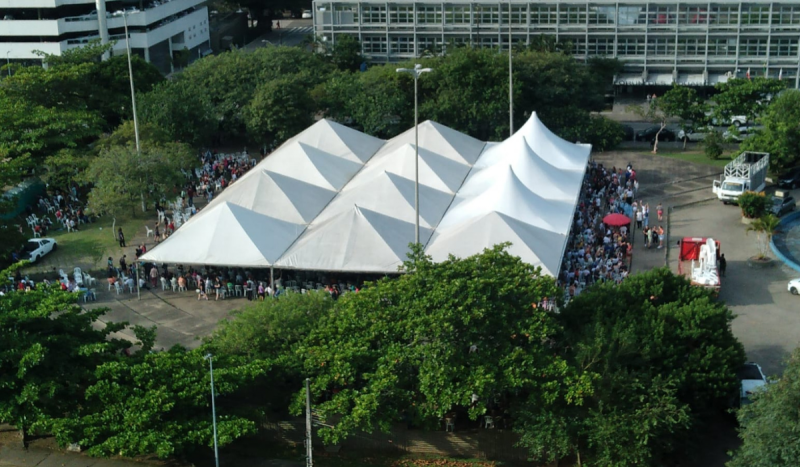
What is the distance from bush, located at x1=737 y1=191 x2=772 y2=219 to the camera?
→ 4800 centimetres

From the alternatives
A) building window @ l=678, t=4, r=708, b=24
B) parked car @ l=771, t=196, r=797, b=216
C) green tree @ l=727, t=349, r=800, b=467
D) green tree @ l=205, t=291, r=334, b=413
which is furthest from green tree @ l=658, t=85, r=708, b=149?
green tree @ l=727, t=349, r=800, b=467

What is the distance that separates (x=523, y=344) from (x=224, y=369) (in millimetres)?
8359

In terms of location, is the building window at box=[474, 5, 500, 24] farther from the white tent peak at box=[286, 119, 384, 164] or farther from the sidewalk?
the sidewalk

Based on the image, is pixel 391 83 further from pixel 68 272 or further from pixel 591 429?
pixel 591 429

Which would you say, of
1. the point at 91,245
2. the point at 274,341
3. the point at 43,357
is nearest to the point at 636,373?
the point at 274,341

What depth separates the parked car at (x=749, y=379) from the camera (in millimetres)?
31894

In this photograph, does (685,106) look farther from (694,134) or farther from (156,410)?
(156,410)

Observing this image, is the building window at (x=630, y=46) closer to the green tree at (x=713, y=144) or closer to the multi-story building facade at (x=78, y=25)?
the green tree at (x=713, y=144)

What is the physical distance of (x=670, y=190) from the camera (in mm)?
54250

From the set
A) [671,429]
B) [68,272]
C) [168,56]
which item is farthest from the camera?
[168,56]

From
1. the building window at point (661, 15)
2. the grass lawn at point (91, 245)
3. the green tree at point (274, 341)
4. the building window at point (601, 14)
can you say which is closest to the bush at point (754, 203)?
the green tree at point (274, 341)

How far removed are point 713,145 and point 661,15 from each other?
18679 mm

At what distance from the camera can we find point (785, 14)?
71625 mm

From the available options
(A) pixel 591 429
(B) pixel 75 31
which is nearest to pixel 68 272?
(A) pixel 591 429
